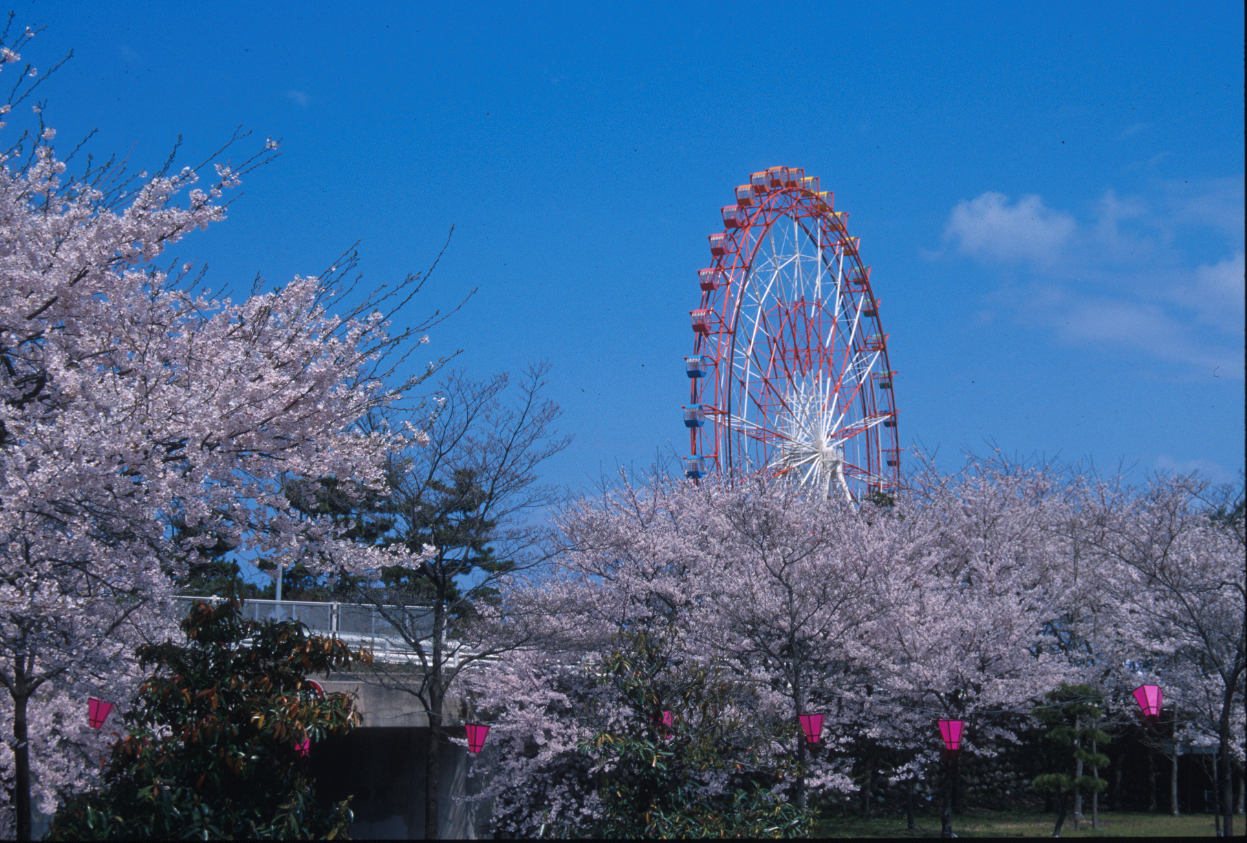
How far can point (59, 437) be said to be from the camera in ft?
16.8

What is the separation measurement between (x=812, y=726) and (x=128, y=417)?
8.67 meters

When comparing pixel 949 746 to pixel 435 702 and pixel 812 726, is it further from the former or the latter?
pixel 435 702

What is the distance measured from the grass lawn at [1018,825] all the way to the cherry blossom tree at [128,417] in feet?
34.5

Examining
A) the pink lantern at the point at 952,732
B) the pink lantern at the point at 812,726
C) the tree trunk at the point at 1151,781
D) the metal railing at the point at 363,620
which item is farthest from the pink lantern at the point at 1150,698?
the tree trunk at the point at 1151,781

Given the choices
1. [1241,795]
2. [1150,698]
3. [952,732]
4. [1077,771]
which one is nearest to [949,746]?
[952,732]

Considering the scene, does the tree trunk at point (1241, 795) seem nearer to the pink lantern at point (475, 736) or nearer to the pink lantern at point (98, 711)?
the pink lantern at point (475, 736)

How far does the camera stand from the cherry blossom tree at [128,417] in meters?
5.39

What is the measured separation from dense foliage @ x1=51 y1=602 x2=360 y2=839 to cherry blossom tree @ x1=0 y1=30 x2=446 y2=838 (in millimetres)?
554

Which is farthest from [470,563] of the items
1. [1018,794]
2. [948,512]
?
[1018,794]

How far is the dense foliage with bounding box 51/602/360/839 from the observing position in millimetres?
5957

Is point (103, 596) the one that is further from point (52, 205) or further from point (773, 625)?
point (773, 625)

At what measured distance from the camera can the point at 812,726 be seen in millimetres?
11438

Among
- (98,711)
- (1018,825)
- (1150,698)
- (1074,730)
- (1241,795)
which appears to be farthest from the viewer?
(1018,825)

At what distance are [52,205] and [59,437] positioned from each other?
2.16m
